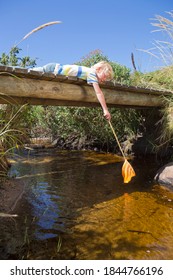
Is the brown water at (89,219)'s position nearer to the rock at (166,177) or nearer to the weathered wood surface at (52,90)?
the rock at (166,177)

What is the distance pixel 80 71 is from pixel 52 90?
0.64 metres

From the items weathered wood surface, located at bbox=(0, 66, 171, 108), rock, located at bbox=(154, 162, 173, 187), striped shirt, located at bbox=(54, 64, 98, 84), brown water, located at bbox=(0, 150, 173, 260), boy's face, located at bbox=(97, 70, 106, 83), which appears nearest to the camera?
brown water, located at bbox=(0, 150, 173, 260)

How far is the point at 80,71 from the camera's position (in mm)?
3984

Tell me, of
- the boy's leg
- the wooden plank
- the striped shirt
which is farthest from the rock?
the boy's leg

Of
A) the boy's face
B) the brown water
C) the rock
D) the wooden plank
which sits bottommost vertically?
the brown water

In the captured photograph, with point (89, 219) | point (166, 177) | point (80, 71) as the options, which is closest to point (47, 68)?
point (80, 71)

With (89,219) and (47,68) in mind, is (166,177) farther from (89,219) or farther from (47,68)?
(47,68)

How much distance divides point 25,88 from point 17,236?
1.77 m

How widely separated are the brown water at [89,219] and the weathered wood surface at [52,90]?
4.69ft

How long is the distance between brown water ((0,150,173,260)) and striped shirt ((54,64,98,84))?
1.82 metres

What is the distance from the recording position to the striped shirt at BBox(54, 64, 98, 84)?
380 centimetres

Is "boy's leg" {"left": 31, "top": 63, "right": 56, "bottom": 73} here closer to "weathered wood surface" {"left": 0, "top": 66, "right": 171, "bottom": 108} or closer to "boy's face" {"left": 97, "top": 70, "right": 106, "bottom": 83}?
"weathered wood surface" {"left": 0, "top": 66, "right": 171, "bottom": 108}

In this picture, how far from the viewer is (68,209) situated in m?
3.44

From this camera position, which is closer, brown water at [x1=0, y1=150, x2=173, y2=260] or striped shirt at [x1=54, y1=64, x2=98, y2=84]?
brown water at [x1=0, y1=150, x2=173, y2=260]
